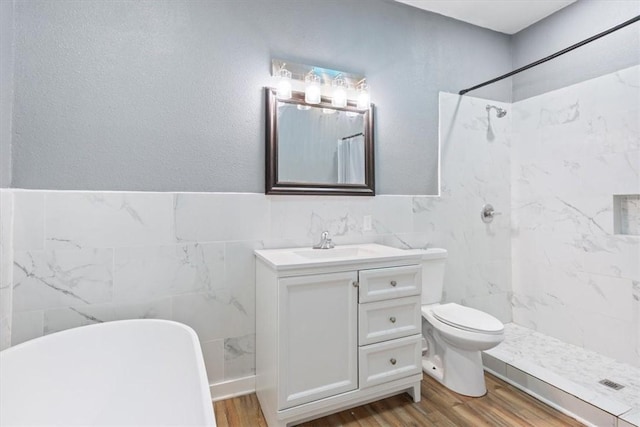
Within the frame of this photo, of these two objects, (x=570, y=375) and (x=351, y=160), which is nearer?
(x=570, y=375)

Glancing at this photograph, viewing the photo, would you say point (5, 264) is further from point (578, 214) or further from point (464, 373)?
point (578, 214)

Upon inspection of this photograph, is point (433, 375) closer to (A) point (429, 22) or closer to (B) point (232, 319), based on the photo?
(B) point (232, 319)

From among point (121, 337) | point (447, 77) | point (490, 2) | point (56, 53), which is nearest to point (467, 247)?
point (447, 77)

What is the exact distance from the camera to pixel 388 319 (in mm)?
1864

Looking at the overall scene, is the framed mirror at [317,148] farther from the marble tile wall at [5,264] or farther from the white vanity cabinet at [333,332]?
the marble tile wall at [5,264]

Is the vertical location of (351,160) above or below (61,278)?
above

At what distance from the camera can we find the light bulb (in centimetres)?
207

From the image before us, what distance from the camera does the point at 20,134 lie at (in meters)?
→ 1.58

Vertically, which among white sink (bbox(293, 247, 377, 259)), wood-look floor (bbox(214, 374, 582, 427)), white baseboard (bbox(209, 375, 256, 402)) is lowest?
wood-look floor (bbox(214, 374, 582, 427))

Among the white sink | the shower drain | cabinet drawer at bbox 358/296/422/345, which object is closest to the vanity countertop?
the white sink

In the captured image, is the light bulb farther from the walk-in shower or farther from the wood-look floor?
the wood-look floor

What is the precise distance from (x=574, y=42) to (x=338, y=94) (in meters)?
1.94

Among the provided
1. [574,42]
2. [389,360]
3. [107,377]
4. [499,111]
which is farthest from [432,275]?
[574,42]

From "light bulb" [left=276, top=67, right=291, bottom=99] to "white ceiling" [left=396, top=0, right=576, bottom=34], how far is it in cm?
116
